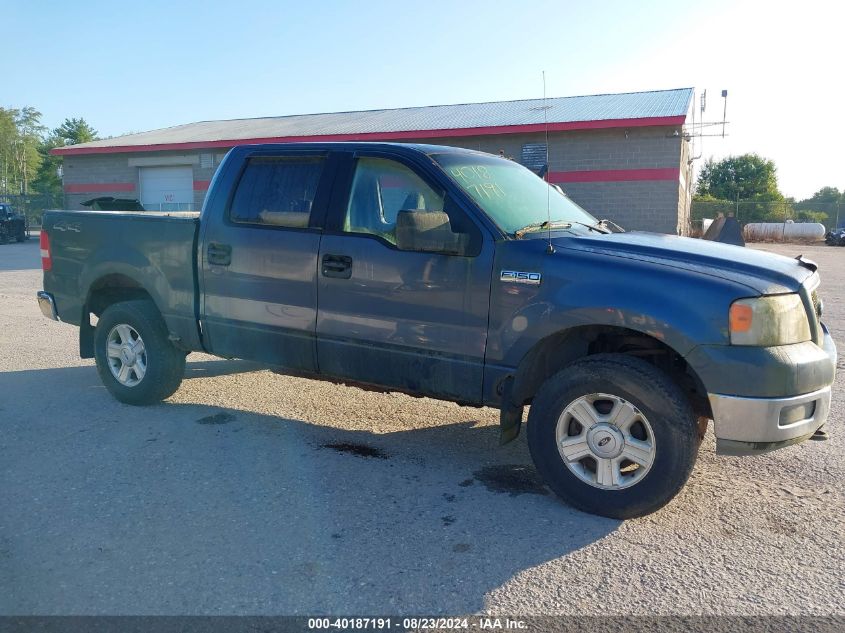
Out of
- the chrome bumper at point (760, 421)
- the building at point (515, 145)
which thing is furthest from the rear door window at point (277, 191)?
the building at point (515, 145)

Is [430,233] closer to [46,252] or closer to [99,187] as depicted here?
[46,252]

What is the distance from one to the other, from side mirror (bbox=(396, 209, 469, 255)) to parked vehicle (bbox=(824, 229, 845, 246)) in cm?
4288

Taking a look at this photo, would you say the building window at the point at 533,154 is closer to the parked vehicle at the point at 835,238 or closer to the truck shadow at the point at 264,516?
the truck shadow at the point at 264,516

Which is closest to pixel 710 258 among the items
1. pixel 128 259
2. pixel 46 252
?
pixel 128 259

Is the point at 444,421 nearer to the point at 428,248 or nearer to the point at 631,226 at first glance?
the point at 428,248

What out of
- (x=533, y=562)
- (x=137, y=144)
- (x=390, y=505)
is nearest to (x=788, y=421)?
(x=533, y=562)

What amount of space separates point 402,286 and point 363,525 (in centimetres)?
145

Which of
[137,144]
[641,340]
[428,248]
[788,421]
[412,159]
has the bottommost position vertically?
[788,421]

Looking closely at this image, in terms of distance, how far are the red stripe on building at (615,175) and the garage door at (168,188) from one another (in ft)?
42.5

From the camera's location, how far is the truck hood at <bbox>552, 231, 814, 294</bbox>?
373 centimetres

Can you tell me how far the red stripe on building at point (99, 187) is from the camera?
2639 centimetres

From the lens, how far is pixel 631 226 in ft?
60.6

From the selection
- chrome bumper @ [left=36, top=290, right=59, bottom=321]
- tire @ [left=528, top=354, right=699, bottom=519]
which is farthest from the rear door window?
chrome bumper @ [left=36, top=290, right=59, bottom=321]

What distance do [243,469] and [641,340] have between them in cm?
253
